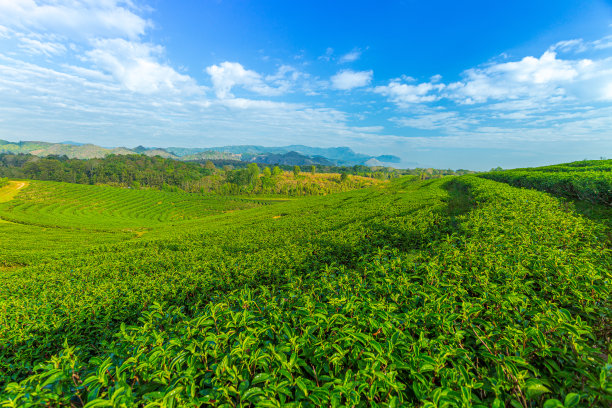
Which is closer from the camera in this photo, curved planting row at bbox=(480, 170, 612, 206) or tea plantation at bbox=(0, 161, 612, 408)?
tea plantation at bbox=(0, 161, 612, 408)

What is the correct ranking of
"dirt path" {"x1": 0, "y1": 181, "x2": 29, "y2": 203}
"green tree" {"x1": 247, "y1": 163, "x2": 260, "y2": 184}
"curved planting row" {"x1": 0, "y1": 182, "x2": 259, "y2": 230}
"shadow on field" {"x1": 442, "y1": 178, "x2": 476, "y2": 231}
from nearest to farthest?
"shadow on field" {"x1": 442, "y1": 178, "x2": 476, "y2": 231}, "curved planting row" {"x1": 0, "y1": 182, "x2": 259, "y2": 230}, "dirt path" {"x1": 0, "y1": 181, "x2": 29, "y2": 203}, "green tree" {"x1": 247, "y1": 163, "x2": 260, "y2": 184}

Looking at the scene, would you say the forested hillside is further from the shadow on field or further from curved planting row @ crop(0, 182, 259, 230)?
the shadow on field

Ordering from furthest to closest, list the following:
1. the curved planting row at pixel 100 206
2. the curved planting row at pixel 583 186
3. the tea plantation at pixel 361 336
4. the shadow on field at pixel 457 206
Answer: the curved planting row at pixel 100 206
the shadow on field at pixel 457 206
the curved planting row at pixel 583 186
the tea plantation at pixel 361 336

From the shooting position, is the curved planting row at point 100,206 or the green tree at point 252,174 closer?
the curved planting row at point 100,206

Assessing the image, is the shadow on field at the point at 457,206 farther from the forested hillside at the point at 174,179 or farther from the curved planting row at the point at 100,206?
the forested hillside at the point at 174,179

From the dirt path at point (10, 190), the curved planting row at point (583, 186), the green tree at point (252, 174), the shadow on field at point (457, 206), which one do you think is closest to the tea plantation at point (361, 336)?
the shadow on field at point (457, 206)

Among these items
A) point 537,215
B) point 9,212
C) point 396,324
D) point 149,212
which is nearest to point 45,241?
point 149,212

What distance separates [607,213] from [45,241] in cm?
5872

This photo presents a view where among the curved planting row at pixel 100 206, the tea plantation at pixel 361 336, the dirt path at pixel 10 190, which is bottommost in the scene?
the curved planting row at pixel 100 206

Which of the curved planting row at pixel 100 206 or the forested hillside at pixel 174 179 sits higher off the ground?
the forested hillside at pixel 174 179

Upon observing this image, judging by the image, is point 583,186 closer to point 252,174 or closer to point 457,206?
point 457,206

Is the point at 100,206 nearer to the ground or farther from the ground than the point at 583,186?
nearer to the ground

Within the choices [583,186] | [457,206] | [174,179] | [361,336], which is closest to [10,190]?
[174,179]

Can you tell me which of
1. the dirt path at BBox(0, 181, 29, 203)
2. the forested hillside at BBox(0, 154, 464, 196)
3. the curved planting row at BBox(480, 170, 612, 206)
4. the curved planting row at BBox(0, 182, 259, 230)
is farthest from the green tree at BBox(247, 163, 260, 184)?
the curved planting row at BBox(480, 170, 612, 206)
